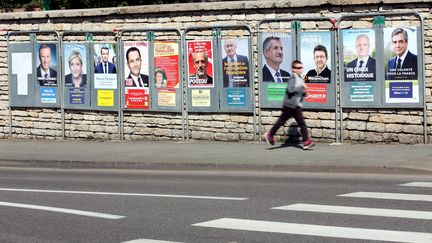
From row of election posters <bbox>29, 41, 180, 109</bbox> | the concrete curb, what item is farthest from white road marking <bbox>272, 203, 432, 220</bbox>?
row of election posters <bbox>29, 41, 180, 109</bbox>

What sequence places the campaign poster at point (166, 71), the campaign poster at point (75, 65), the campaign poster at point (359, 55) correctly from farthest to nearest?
the campaign poster at point (75, 65) < the campaign poster at point (166, 71) < the campaign poster at point (359, 55)

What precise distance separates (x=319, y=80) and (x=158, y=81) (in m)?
4.36

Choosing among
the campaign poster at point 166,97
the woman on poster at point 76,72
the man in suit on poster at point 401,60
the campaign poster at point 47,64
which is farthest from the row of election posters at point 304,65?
the campaign poster at point 47,64

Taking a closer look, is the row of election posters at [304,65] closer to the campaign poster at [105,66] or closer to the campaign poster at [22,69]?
the campaign poster at [105,66]

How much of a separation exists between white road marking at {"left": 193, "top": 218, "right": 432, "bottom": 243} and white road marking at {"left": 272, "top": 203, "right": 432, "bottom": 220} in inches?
38.3

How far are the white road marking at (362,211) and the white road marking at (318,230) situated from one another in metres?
0.97

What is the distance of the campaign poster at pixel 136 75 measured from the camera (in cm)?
2081

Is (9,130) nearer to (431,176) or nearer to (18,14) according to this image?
(18,14)

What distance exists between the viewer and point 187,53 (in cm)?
2002

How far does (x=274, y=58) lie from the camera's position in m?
18.8

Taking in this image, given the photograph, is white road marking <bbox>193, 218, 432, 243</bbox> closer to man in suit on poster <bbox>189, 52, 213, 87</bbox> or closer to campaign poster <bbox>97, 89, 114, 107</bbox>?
man in suit on poster <bbox>189, 52, 213, 87</bbox>

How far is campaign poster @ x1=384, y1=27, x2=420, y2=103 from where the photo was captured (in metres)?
17.0

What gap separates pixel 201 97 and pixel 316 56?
3.19 metres

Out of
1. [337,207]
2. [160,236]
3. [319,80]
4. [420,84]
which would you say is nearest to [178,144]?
[319,80]
